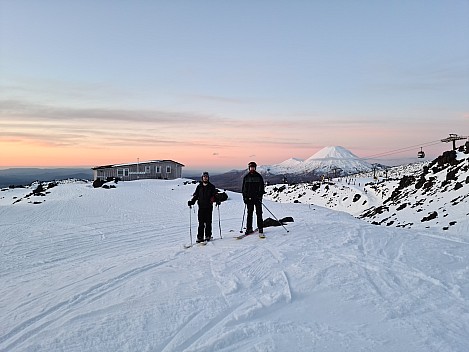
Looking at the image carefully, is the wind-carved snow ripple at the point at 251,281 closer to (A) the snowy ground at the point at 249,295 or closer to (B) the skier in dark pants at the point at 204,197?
(A) the snowy ground at the point at 249,295

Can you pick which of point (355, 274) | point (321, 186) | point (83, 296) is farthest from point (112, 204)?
point (321, 186)

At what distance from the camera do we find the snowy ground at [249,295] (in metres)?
4.55

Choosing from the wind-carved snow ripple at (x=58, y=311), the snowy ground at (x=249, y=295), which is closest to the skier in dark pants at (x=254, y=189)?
the snowy ground at (x=249, y=295)

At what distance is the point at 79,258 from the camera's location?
32.8ft

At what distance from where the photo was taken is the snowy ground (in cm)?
455

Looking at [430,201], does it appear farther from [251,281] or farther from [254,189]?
[251,281]

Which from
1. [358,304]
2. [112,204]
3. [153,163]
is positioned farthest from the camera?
[153,163]

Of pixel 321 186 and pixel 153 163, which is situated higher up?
pixel 153 163

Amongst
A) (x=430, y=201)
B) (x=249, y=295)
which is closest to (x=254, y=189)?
(x=249, y=295)

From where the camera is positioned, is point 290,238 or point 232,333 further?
point 290,238

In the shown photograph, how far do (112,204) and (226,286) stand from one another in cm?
2098

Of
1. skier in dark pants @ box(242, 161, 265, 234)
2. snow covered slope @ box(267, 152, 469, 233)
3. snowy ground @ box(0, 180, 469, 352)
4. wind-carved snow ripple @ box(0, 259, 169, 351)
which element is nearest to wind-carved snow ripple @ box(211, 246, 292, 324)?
snowy ground @ box(0, 180, 469, 352)

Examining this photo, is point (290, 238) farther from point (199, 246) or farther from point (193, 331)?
point (193, 331)

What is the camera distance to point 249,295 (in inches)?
232
